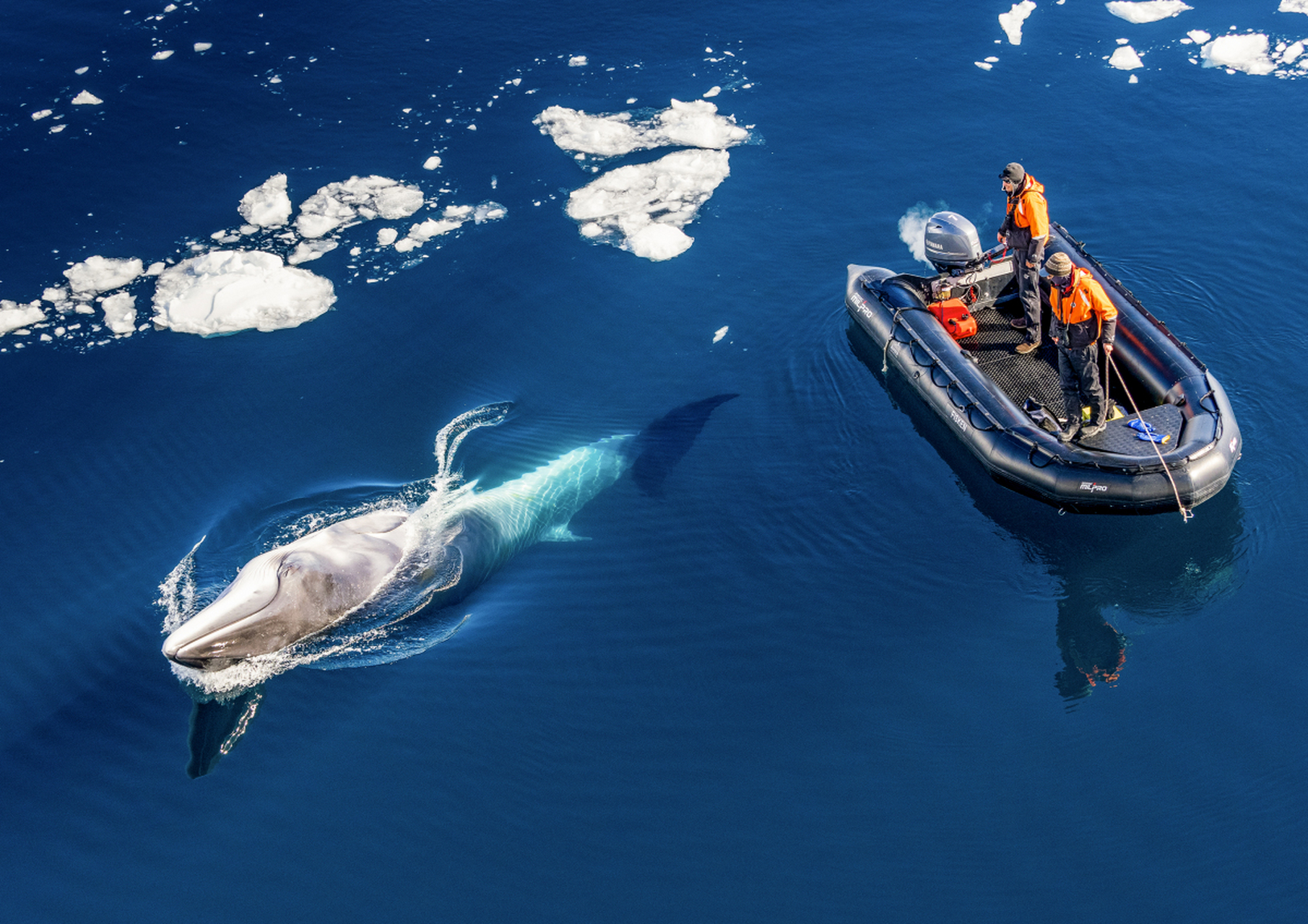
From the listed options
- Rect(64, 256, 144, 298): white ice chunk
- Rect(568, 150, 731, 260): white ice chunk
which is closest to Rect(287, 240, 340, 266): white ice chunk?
Rect(64, 256, 144, 298): white ice chunk

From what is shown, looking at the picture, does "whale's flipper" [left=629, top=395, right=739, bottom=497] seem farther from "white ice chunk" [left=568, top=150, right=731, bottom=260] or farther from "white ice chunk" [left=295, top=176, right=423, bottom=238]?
"white ice chunk" [left=295, top=176, right=423, bottom=238]

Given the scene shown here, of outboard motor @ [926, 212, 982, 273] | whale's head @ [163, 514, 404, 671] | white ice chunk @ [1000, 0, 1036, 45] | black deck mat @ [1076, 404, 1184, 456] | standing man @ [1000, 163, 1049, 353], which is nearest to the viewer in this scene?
whale's head @ [163, 514, 404, 671]

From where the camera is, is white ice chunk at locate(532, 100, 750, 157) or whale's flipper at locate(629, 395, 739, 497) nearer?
whale's flipper at locate(629, 395, 739, 497)

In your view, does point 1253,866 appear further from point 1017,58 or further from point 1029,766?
point 1017,58

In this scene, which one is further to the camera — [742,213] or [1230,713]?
[742,213]

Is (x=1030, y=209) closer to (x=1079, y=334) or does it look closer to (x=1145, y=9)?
A: (x=1079, y=334)

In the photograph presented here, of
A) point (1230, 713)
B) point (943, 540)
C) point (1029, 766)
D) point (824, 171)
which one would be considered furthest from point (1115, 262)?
point (1029, 766)

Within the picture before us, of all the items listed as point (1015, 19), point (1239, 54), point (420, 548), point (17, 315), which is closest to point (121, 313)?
point (17, 315)
